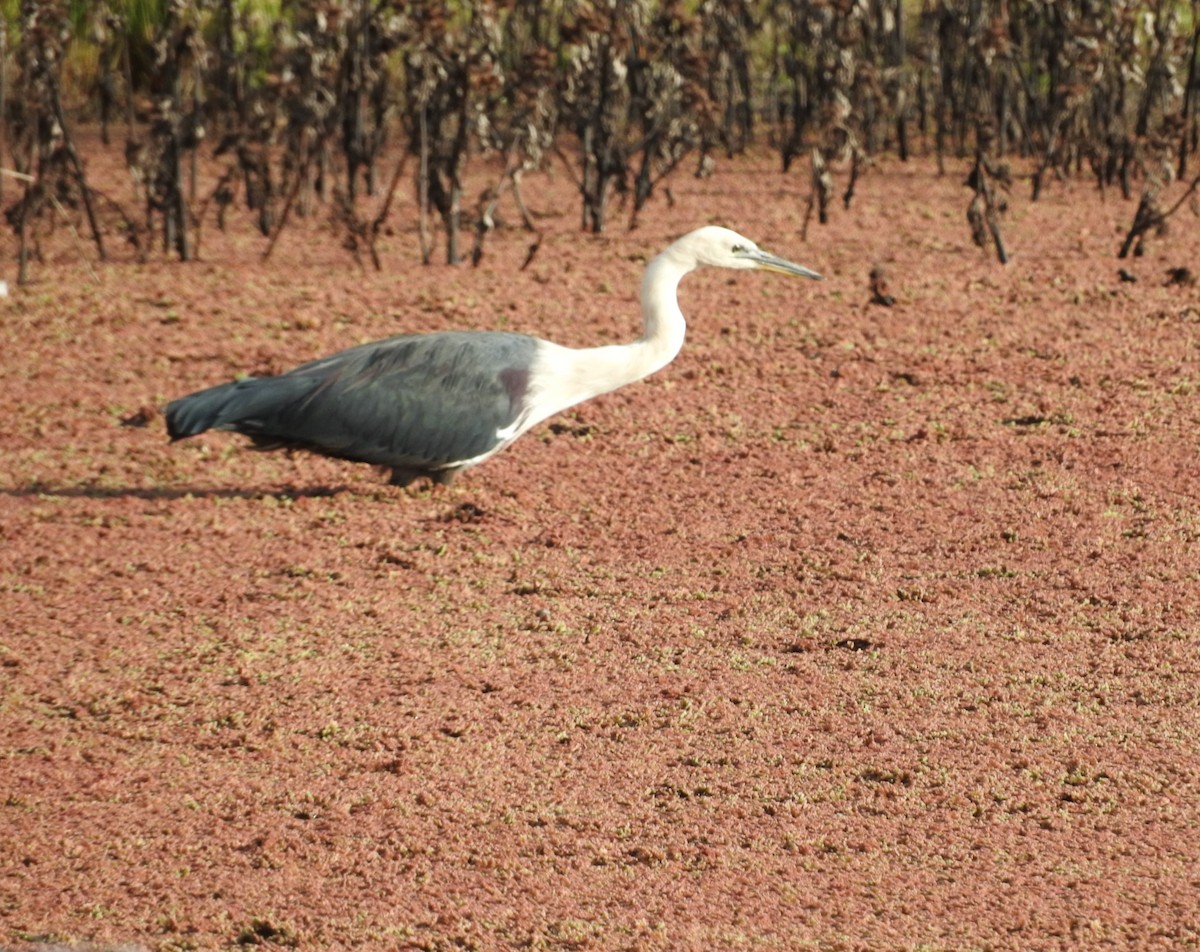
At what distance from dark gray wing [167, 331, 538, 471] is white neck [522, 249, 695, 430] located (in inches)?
3.8

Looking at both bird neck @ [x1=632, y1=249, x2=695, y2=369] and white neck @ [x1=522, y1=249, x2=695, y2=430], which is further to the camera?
bird neck @ [x1=632, y1=249, x2=695, y2=369]

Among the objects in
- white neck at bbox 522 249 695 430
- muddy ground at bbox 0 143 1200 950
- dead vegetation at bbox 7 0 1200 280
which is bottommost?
muddy ground at bbox 0 143 1200 950

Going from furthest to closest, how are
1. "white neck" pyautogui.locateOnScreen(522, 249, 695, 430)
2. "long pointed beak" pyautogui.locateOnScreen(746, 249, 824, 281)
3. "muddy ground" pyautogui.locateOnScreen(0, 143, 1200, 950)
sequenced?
"long pointed beak" pyautogui.locateOnScreen(746, 249, 824, 281) → "white neck" pyautogui.locateOnScreen(522, 249, 695, 430) → "muddy ground" pyautogui.locateOnScreen(0, 143, 1200, 950)

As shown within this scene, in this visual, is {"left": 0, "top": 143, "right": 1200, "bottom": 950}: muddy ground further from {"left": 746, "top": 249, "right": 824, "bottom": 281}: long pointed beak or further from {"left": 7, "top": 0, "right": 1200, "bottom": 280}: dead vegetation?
{"left": 7, "top": 0, "right": 1200, "bottom": 280}: dead vegetation

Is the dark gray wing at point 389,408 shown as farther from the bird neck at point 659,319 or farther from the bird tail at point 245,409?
the bird neck at point 659,319

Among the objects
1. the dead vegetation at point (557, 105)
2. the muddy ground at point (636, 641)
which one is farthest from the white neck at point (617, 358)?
the dead vegetation at point (557, 105)

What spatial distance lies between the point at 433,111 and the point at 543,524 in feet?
16.7

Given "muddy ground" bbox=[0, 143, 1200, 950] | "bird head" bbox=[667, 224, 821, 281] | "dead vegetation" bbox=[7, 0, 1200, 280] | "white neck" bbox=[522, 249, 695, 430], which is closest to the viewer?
"muddy ground" bbox=[0, 143, 1200, 950]

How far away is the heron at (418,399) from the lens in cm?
681

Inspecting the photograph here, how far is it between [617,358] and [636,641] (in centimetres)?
181

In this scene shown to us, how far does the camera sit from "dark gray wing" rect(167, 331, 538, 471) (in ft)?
22.3

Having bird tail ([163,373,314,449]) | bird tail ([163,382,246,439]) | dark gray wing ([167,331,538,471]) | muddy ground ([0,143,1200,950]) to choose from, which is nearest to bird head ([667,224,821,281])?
muddy ground ([0,143,1200,950])

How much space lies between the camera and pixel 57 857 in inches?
166

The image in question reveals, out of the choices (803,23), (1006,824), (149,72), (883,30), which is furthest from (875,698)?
(149,72)
